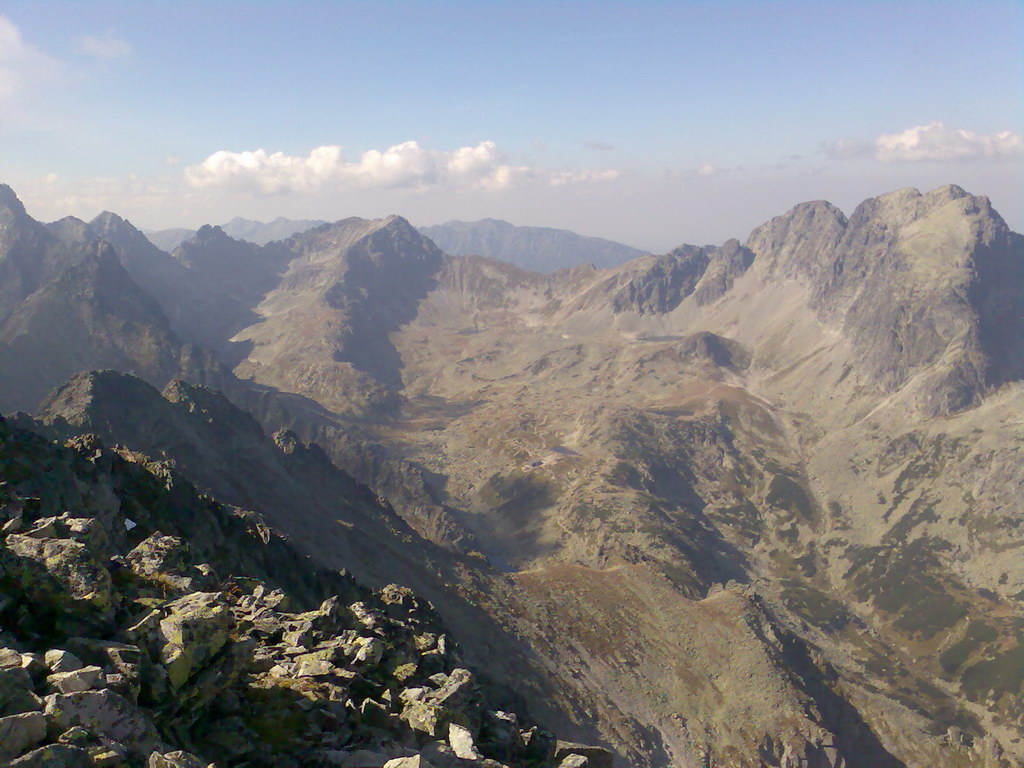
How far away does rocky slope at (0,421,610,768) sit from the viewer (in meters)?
21.1

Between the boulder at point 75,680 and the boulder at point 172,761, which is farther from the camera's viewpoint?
the boulder at point 75,680

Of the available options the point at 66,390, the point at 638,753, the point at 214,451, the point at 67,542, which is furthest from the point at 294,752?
the point at 66,390

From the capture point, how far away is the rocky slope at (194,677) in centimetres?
2111

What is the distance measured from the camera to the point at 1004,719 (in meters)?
192

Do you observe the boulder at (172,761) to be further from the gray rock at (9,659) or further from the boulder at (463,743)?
the boulder at (463,743)

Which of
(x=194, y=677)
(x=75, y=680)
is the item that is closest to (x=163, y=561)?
(x=194, y=677)

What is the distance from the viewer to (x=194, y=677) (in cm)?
2758

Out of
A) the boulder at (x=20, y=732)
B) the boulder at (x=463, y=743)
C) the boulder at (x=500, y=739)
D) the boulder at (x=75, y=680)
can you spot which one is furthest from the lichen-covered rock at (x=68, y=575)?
the boulder at (x=500, y=739)

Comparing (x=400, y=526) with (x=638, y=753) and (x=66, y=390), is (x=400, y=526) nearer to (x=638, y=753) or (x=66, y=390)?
(x=638, y=753)

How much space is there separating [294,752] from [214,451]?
453 ft

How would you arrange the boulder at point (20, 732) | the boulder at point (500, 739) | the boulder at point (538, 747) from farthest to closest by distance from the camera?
the boulder at point (538, 747)
the boulder at point (500, 739)
the boulder at point (20, 732)

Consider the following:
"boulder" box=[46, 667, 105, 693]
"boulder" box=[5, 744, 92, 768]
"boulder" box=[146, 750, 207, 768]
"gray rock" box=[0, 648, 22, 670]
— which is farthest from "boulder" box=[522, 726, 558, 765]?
"gray rock" box=[0, 648, 22, 670]

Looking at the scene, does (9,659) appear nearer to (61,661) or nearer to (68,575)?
(61,661)

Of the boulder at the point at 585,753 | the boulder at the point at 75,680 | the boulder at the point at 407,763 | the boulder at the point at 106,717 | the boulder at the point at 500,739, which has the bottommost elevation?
the boulder at the point at 585,753
